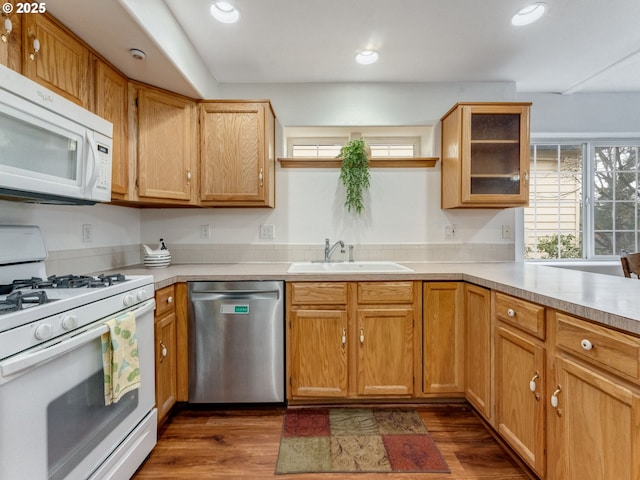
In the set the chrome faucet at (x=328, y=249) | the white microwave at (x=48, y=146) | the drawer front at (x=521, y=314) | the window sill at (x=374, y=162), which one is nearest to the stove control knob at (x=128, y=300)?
the white microwave at (x=48, y=146)

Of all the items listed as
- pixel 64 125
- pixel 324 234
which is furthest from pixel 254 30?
pixel 324 234

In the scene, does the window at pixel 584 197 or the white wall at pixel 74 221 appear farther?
the window at pixel 584 197

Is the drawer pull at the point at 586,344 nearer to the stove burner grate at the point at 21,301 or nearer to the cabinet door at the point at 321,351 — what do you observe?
the cabinet door at the point at 321,351

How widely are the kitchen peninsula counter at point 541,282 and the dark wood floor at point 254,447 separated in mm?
854

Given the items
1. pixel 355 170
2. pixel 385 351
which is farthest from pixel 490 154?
pixel 385 351

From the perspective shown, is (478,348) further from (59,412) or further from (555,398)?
(59,412)

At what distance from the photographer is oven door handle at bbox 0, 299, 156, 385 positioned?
859 mm

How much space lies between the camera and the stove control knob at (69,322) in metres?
1.06

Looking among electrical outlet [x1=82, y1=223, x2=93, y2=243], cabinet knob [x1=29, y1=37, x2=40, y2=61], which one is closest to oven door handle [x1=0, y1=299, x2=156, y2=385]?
electrical outlet [x1=82, y1=223, x2=93, y2=243]

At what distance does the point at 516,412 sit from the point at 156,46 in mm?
2534

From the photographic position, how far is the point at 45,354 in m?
0.97

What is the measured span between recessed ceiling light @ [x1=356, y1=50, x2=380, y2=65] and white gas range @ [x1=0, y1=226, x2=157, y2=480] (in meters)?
1.99

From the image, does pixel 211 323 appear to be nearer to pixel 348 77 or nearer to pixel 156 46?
pixel 156 46

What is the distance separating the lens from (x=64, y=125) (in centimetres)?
130
